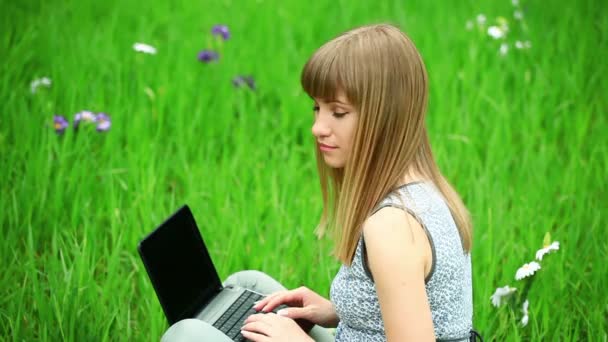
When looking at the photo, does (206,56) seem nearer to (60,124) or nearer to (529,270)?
(60,124)

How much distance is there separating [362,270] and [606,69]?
2654 millimetres

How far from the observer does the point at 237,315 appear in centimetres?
189

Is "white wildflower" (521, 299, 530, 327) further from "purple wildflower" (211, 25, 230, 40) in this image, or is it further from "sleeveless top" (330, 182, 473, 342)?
"purple wildflower" (211, 25, 230, 40)

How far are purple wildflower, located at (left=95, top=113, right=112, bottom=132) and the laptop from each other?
1.03m

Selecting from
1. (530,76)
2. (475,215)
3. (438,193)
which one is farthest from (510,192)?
(438,193)

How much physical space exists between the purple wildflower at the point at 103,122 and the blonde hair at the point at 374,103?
148 cm

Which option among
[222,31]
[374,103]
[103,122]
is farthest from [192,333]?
[222,31]

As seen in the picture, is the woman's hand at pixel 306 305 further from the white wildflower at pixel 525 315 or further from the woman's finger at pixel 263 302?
the white wildflower at pixel 525 315

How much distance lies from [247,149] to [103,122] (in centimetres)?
58

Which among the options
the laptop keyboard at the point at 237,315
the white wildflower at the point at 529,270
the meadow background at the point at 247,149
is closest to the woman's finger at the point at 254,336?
the laptop keyboard at the point at 237,315

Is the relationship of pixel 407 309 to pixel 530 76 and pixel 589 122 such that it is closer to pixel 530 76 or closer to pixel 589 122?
pixel 589 122

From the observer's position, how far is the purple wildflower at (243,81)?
3.42 m

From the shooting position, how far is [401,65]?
154 centimetres

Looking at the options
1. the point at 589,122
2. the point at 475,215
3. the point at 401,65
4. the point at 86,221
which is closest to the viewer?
the point at 401,65
